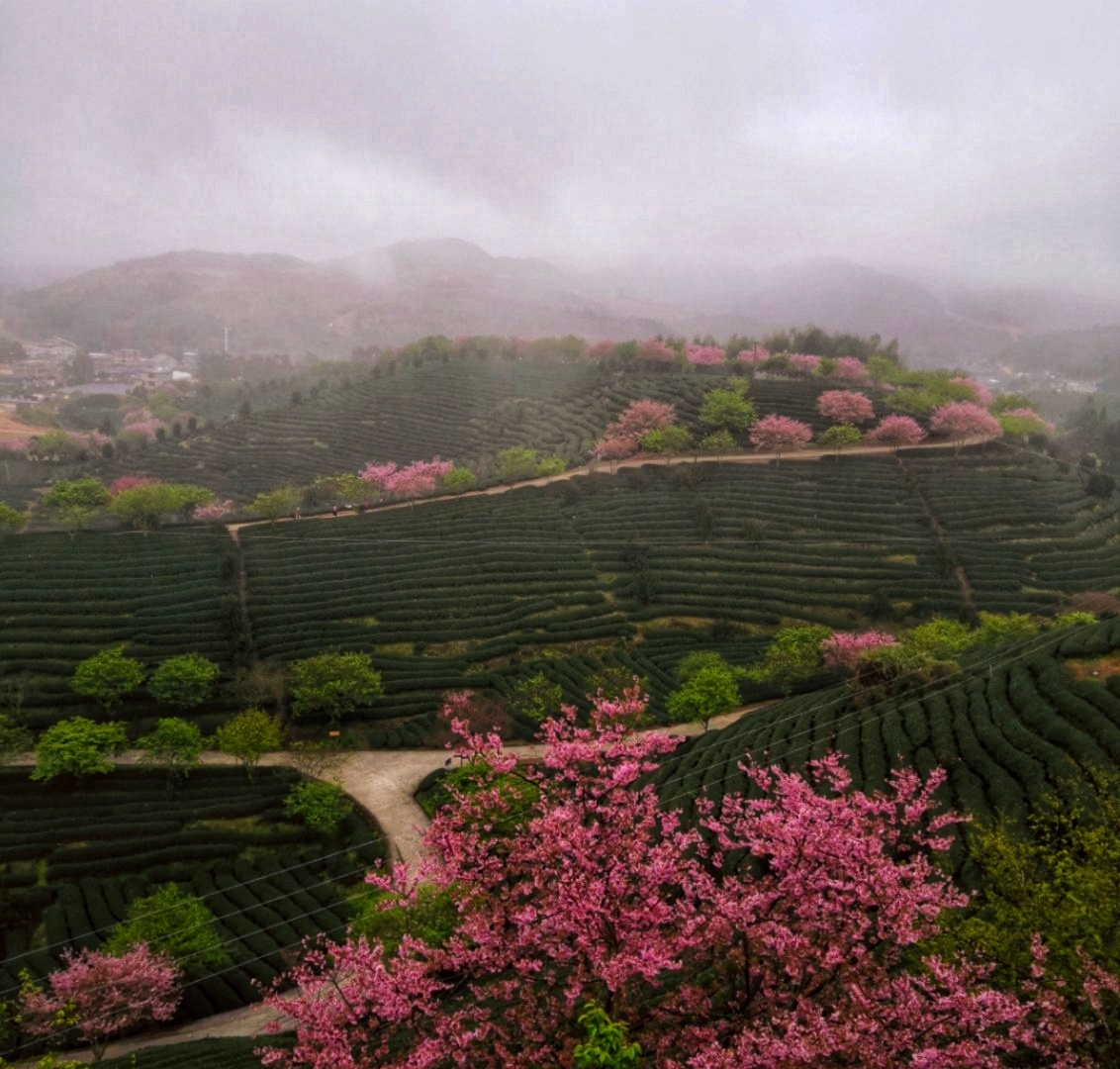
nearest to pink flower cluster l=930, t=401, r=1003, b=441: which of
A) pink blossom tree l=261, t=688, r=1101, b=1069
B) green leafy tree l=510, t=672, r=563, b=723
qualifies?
green leafy tree l=510, t=672, r=563, b=723

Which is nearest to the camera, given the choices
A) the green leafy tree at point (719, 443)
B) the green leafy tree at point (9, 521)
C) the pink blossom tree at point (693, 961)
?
the pink blossom tree at point (693, 961)

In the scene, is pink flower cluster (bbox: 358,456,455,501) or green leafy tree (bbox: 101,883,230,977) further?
pink flower cluster (bbox: 358,456,455,501)

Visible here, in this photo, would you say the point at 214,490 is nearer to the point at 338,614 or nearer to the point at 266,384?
the point at 338,614

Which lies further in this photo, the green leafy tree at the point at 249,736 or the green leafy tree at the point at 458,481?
the green leafy tree at the point at 458,481

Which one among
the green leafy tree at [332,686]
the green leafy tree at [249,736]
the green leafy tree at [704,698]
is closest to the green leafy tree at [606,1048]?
the green leafy tree at [704,698]

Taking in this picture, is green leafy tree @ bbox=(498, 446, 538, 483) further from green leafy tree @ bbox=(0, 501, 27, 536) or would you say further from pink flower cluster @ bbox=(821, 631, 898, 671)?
green leafy tree @ bbox=(0, 501, 27, 536)

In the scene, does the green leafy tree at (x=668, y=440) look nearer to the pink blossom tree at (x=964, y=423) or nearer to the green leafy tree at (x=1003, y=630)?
the pink blossom tree at (x=964, y=423)

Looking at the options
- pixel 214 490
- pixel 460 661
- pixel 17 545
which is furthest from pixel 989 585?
pixel 214 490
